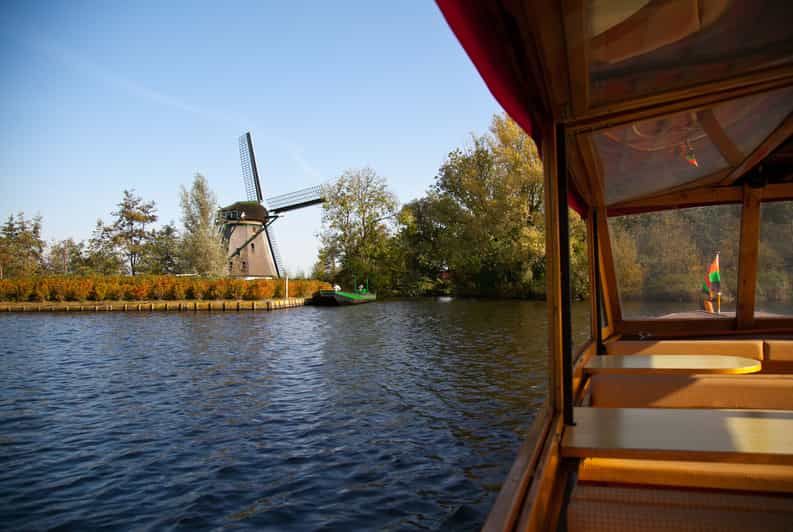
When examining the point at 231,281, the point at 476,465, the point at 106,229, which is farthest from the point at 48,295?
the point at 476,465

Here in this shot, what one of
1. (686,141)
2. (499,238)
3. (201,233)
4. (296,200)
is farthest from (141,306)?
(686,141)

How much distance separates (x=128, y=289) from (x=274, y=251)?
34.5ft

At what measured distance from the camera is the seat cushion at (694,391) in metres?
2.63

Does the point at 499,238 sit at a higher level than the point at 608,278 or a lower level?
higher

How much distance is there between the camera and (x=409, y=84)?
1281cm

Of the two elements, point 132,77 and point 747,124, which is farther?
point 132,77

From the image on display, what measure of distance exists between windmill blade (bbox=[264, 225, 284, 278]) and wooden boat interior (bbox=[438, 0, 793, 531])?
29807mm

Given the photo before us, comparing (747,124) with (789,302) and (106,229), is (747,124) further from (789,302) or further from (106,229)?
(106,229)

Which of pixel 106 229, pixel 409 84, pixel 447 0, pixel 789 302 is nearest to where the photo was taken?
pixel 447 0

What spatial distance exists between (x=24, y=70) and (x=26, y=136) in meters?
11.0

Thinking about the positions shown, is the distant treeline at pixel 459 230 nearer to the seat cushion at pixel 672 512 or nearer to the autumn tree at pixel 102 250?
the autumn tree at pixel 102 250

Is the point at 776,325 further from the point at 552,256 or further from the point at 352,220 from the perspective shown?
A: the point at 352,220

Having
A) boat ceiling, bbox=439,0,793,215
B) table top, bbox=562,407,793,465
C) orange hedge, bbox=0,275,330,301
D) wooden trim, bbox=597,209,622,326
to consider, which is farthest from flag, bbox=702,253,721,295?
orange hedge, bbox=0,275,330,301

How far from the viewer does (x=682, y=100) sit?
2102mm
